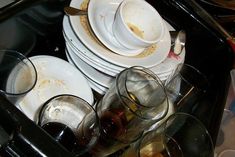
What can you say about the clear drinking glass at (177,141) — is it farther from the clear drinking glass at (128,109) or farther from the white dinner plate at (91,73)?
the white dinner plate at (91,73)

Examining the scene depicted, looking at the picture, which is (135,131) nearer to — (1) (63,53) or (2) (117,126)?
(2) (117,126)

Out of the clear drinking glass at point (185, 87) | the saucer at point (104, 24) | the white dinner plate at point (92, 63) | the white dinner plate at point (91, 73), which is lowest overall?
the clear drinking glass at point (185, 87)

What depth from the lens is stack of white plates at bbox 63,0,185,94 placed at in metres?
0.61

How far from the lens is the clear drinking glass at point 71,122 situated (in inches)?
20.6

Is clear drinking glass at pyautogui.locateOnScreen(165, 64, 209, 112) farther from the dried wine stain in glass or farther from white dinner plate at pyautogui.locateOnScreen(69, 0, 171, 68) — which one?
the dried wine stain in glass

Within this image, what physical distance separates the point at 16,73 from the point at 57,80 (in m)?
0.08

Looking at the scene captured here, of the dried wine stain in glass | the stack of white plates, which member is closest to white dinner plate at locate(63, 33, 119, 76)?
the stack of white plates

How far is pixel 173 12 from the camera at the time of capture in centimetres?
79

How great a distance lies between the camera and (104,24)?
2.15 ft

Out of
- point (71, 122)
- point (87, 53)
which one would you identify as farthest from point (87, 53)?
point (71, 122)

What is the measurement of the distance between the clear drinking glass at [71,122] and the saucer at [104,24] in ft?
0.42

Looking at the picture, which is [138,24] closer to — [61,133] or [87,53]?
[87,53]

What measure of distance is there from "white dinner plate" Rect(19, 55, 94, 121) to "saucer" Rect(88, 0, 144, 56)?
0.28 ft

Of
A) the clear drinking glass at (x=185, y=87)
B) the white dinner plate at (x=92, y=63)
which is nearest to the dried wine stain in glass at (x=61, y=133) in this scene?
the white dinner plate at (x=92, y=63)
